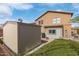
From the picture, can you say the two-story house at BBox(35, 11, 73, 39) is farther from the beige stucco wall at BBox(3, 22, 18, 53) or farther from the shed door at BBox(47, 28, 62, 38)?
the beige stucco wall at BBox(3, 22, 18, 53)

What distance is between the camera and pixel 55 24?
12.9 ft

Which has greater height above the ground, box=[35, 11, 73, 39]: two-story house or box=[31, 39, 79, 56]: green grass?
box=[35, 11, 73, 39]: two-story house

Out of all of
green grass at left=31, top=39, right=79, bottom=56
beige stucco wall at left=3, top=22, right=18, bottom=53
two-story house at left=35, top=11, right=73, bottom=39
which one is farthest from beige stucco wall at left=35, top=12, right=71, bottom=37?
beige stucco wall at left=3, top=22, right=18, bottom=53

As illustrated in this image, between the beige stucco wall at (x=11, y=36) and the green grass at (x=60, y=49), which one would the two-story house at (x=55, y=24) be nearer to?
the green grass at (x=60, y=49)

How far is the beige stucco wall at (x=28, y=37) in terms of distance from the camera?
389cm

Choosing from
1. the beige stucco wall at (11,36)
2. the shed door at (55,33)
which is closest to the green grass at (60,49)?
the shed door at (55,33)

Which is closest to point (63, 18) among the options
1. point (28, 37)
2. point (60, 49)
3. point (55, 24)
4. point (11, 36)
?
point (55, 24)

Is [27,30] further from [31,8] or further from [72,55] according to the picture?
[72,55]

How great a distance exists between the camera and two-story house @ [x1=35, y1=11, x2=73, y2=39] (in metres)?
3.89

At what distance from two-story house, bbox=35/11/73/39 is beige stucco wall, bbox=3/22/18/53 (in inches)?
11.7

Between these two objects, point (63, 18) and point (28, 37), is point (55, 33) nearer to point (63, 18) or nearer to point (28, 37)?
point (63, 18)

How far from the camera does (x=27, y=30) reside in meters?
3.90

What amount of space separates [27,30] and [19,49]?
0.81 ft

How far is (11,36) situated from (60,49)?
607 millimetres
